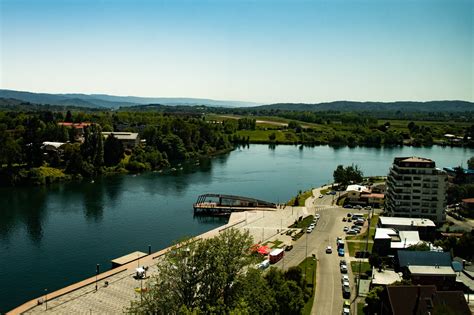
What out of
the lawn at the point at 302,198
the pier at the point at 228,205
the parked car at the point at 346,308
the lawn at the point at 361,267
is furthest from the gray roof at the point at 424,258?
the pier at the point at 228,205

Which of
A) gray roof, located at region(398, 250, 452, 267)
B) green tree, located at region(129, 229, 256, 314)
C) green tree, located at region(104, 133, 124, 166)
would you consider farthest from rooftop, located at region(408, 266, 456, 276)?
green tree, located at region(104, 133, 124, 166)

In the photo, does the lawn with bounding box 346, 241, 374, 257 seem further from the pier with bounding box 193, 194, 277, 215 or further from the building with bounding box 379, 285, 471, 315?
the pier with bounding box 193, 194, 277, 215

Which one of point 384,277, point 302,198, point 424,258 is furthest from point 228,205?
point 424,258

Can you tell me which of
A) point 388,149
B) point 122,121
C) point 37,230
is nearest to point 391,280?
point 37,230

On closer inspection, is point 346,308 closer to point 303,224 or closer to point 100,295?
point 100,295

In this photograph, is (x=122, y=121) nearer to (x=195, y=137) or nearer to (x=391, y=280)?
(x=195, y=137)

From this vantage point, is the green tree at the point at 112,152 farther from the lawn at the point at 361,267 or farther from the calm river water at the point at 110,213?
the lawn at the point at 361,267
